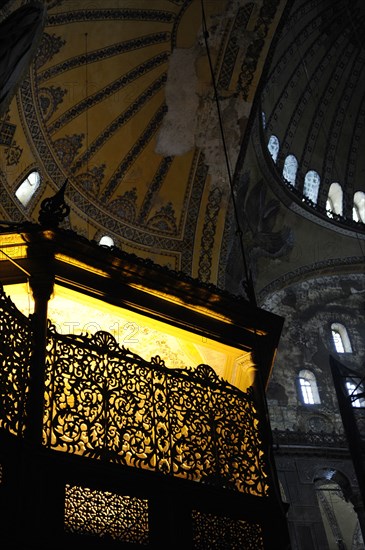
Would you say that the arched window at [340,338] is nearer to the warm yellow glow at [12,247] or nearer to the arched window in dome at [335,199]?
the arched window in dome at [335,199]

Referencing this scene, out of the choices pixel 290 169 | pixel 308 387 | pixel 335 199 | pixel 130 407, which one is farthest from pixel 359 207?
pixel 130 407

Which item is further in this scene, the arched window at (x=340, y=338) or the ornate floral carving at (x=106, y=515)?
the arched window at (x=340, y=338)

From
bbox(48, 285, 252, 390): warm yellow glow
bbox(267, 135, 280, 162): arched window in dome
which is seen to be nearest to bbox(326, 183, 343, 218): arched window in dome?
bbox(267, 135, 280, 162): arched window in dome

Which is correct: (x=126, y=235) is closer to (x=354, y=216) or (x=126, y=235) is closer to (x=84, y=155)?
(x=84, y=155)

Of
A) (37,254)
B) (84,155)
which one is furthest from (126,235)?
(37,254)

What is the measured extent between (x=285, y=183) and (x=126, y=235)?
506cm

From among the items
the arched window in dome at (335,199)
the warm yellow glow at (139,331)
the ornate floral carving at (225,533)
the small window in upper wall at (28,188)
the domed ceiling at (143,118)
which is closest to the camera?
the ornate floral carving at (225,533)

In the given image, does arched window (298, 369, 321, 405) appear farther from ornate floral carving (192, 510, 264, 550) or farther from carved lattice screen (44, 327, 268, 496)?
ornate floral carving (192, 510, 264, 550)

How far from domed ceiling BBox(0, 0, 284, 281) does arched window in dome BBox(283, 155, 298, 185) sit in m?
3.80

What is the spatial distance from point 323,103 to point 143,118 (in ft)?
21.2

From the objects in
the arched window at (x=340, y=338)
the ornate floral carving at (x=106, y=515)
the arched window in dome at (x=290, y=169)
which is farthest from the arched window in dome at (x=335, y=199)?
the ornate floral carving at (x=106, y=515)

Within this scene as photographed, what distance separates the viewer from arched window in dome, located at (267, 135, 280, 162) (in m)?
14.3

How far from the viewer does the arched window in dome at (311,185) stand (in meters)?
15.3

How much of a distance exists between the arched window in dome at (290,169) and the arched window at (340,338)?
380 cm
